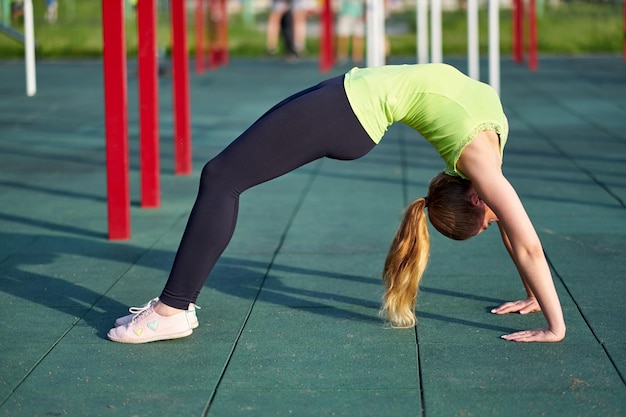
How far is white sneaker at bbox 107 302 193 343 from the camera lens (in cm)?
439

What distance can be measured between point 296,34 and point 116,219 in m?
16.9

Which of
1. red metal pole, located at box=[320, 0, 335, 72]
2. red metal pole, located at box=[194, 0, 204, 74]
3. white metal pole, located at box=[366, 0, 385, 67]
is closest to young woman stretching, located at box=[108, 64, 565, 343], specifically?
white metal pole, located at box=[366, 0, 385, 67]

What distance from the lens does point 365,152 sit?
4133 mm

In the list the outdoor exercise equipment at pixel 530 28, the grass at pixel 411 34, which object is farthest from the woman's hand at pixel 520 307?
the grass at pixel 411 34

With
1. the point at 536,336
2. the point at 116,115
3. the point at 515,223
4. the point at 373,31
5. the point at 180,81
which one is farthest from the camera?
the point at 373,31

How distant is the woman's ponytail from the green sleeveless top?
0.46 m

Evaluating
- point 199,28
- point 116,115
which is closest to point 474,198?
point 116,115

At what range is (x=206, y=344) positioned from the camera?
4.40m

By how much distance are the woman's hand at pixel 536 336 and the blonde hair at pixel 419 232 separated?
45 centimetres

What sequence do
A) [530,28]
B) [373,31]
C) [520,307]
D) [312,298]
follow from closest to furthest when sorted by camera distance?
1. [520,307]
2. [312,298]
3. [373,31]
4. [530,28]

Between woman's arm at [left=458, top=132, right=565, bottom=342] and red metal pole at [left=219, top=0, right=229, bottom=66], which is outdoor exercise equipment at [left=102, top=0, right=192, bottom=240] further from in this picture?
red metal pole at [left=219, top=0, right=229, bottom=66]

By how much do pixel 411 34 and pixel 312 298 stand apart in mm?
22643

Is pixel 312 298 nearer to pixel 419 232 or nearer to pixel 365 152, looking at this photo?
pixel 419 232

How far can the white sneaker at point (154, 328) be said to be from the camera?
4.39 meters
